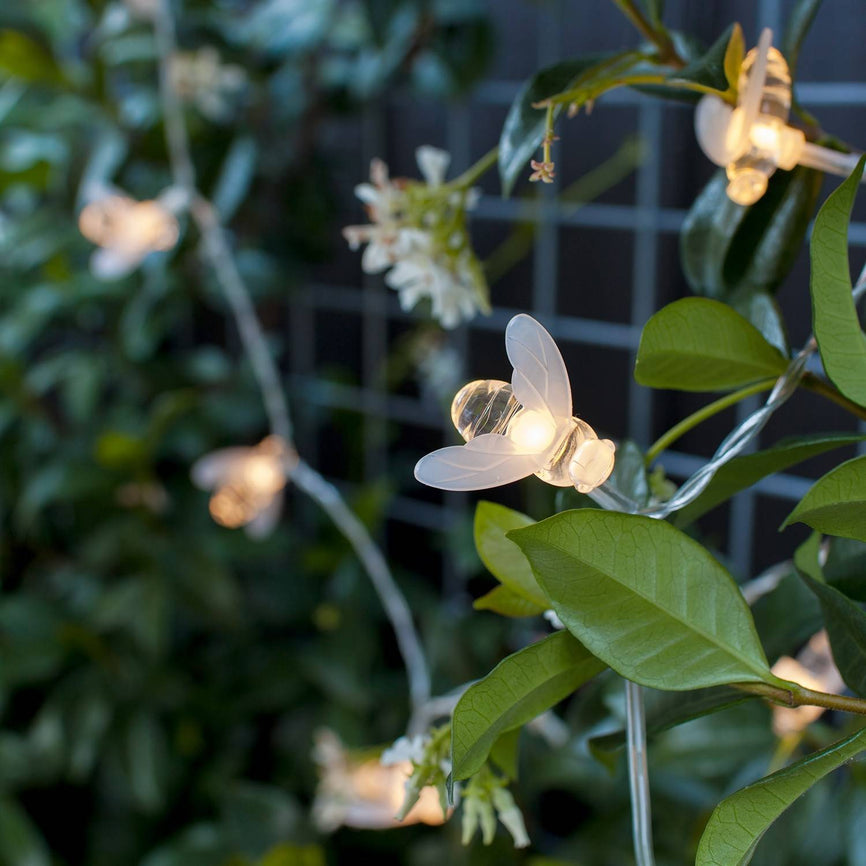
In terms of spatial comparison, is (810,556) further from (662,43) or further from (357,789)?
(357,789)

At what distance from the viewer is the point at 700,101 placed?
0.35 m

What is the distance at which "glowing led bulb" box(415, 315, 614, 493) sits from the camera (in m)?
0.23

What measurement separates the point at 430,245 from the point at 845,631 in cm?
21

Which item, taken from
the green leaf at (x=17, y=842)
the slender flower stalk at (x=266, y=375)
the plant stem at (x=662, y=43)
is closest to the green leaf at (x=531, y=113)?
the plant stem at (x=662, y=43)

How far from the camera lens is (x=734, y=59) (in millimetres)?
308

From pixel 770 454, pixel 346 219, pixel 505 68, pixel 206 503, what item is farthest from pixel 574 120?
pixel 770 454

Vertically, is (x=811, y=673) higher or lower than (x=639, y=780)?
lower

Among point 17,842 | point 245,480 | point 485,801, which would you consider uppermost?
point 485,801

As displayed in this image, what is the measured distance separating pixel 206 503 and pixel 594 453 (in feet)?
3.03

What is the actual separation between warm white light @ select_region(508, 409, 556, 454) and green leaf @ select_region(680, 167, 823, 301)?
7.3 inches

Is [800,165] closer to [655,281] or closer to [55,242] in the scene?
[655,281]

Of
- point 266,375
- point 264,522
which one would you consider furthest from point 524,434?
point 264,522

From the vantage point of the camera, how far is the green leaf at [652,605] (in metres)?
0.24

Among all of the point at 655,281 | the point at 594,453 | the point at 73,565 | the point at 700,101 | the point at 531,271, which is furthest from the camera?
the point at 73,565
